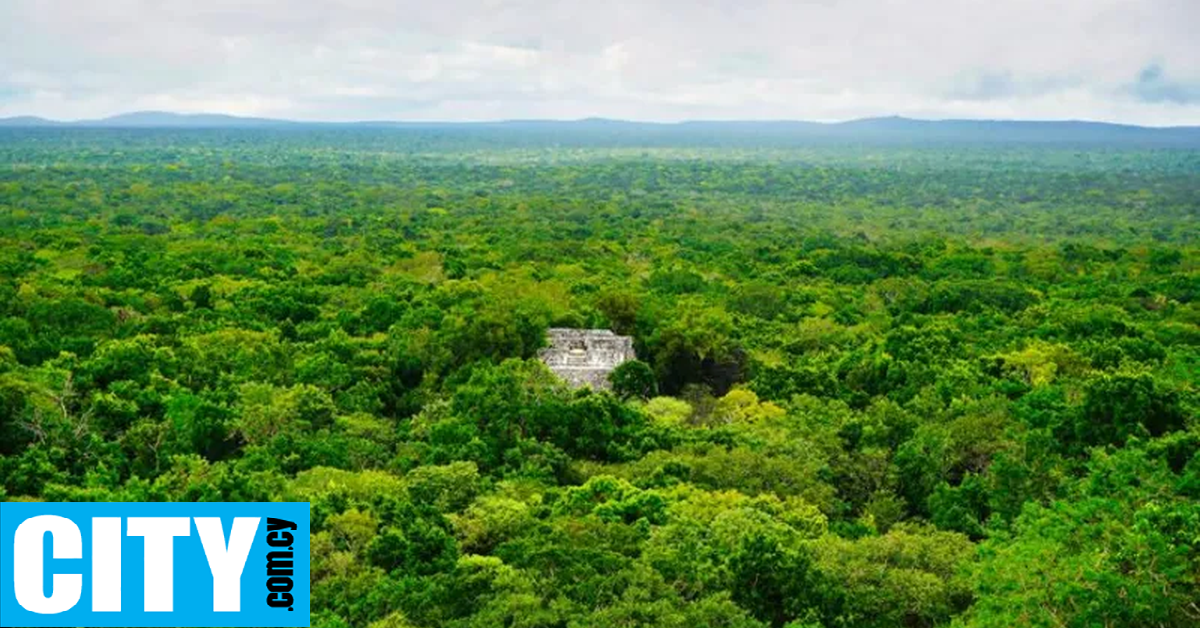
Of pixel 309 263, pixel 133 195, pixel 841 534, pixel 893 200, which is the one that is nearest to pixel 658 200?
pixel 893 200

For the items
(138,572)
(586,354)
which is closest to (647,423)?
(586,354)

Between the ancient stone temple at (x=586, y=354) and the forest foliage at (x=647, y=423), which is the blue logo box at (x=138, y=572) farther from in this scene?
the ancient stone temple at (x=586, y=354)

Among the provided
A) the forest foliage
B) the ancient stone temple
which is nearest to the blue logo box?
the forest foliage

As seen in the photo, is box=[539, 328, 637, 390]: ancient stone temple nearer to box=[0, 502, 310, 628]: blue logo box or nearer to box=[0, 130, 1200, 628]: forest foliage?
box=[0, 130, 1200, 628]: forest foliage

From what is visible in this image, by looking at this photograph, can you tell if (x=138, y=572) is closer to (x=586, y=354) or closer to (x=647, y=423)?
(x=647, y=423)

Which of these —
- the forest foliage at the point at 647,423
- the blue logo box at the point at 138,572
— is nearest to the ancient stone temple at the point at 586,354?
the forest foliage at the point at 647,423
